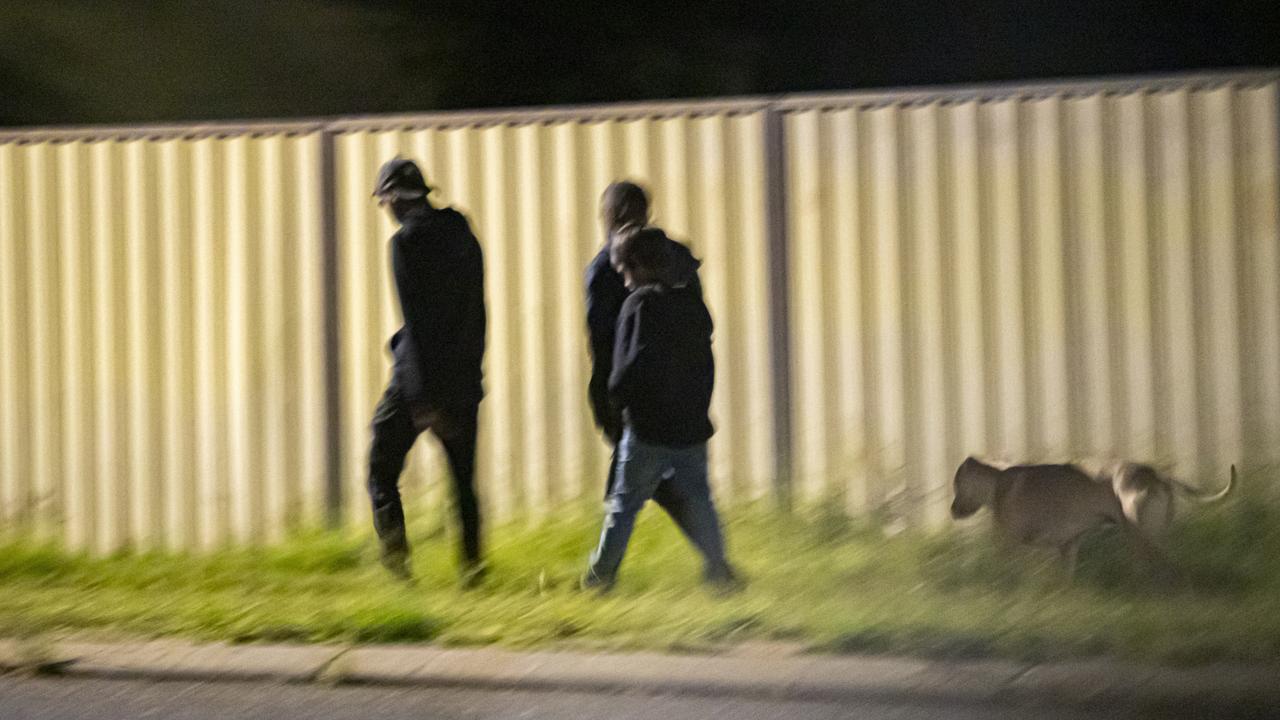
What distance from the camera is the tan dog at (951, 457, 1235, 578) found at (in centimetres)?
679

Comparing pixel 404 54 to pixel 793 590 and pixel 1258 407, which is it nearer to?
pixel 793 590

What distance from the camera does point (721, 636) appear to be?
6230mm

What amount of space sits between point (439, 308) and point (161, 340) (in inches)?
62.4

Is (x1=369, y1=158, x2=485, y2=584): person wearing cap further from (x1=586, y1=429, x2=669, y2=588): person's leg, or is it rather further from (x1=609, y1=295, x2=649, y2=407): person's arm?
(x1=609, y1=295, x2=649, y2=407): person's arm

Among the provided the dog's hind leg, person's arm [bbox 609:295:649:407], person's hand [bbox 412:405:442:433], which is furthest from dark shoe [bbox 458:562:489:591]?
the dog's hind leg

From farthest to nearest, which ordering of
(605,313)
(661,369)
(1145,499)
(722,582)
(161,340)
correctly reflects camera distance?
1. (161,340)
2. (605,313)
3. (661,369)
4. (722,582)
5. (1145,499)

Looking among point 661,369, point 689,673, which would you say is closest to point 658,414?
point 661,369

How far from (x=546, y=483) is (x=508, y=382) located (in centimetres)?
52

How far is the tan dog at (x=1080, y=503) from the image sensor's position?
6.79 meters

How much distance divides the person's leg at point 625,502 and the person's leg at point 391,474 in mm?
988

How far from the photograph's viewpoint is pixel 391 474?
7.34 m

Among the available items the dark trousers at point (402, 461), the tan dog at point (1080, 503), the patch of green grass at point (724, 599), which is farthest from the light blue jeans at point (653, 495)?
the tan dog at point (1080, 503)

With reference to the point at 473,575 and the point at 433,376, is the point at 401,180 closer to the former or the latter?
the point at 433,376

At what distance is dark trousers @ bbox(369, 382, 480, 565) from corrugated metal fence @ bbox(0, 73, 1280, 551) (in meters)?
0.18
